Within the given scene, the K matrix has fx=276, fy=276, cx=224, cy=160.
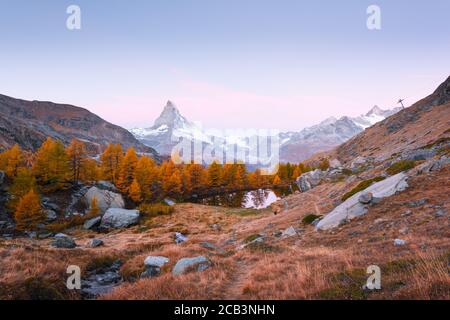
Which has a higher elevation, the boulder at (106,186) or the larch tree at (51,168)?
the larch tree at (51,168)

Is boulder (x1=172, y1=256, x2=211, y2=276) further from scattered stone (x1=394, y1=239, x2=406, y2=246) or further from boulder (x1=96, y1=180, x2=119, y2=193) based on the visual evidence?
boulder (x1=96, y1=180, x2=119, y2=193)

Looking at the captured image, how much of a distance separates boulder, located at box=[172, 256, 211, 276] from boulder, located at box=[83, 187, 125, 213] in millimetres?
42983

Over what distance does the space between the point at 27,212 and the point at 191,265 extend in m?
37.3

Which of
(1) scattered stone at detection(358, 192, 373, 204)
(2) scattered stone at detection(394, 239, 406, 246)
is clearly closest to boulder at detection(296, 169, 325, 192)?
(1) scattered stone at detection(358, 192, 373, 204)

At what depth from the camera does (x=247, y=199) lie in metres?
84.9

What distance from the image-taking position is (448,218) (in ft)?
51.9

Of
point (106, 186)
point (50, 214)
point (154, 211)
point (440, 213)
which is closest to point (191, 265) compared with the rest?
point (440, 213)

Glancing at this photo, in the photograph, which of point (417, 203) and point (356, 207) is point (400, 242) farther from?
point (356, 207)

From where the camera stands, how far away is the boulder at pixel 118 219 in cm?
4506

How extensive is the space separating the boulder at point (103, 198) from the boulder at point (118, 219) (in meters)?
5.74

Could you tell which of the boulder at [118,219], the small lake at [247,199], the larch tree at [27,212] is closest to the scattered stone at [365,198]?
the boulder at [118,219]

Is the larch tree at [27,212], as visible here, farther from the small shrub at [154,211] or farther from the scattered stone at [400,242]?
the scattered stone at [400,242]

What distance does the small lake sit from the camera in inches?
3029
